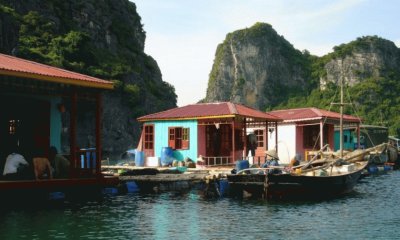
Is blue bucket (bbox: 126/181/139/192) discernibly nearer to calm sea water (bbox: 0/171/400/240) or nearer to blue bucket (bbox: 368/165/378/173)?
calm sea water (bbox: 0/171/400/240)

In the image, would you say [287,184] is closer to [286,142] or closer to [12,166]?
[12,166]

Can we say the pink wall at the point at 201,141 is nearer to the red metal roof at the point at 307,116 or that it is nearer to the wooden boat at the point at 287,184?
the red metal roof at the point at 307,116

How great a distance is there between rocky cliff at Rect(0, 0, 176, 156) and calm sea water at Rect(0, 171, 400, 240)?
43668 millimetres

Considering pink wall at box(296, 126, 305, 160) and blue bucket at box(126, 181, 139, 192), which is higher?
pink wall at box(296, 126, 305, 160)

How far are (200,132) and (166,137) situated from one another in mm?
2632

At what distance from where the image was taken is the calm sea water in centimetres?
1335

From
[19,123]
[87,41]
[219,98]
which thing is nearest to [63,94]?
[19,123]

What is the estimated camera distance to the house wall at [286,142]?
3672 cm

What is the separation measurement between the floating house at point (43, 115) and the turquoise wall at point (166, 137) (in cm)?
1156

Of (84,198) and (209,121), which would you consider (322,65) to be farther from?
(84,198)

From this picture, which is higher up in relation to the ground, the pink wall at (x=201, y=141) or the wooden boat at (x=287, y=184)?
the pink wall at (x=201, y=141)

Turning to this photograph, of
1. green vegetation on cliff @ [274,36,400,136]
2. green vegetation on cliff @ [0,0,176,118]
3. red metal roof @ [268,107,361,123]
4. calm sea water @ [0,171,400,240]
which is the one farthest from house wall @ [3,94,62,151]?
green vegetation on cliff @ [274,36,400,136]

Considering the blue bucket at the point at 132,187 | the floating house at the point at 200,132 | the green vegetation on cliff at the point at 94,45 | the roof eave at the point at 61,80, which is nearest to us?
the roof eave at the point at 61,80

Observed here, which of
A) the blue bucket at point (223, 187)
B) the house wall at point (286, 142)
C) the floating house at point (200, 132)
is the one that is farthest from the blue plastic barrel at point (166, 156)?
the blue bucket at point (223, 187)
